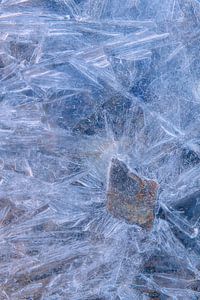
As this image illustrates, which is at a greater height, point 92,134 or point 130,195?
point 92,134

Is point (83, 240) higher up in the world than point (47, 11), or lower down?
lower down

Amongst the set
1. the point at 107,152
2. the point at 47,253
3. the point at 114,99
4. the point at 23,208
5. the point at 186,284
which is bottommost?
the point at 186,284

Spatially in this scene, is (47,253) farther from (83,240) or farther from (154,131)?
(154,131)

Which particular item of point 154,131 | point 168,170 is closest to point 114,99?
point 154,131

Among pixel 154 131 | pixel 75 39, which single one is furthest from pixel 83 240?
pixel 75 39
